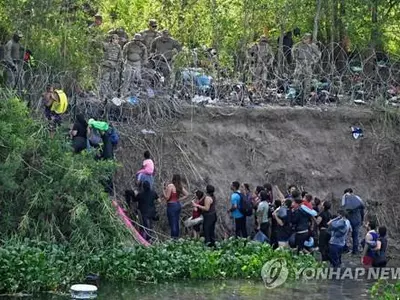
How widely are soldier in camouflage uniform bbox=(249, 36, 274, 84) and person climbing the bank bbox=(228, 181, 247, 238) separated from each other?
4.22 metres

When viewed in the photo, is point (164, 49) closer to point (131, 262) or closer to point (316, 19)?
point (316, 19)

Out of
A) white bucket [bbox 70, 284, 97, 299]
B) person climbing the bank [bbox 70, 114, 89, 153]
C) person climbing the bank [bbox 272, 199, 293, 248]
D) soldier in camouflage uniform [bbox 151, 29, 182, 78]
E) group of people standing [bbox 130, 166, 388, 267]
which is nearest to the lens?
white bucket [bbox 70, 284, 97, 299]

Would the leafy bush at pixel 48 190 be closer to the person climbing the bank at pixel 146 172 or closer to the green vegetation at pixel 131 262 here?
the green vegetation at pixel 131 262

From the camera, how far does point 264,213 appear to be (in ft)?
78.0

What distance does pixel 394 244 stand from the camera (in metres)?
27.4

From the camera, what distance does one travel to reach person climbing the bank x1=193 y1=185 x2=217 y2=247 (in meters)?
23.5

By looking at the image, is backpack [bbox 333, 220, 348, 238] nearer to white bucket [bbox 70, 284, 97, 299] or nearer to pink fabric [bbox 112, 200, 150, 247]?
pink fabric [bbox 112, 200, 150, 247]

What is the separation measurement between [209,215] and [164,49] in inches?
196

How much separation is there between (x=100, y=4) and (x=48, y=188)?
7.63 meters

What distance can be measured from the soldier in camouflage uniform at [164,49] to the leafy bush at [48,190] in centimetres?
551

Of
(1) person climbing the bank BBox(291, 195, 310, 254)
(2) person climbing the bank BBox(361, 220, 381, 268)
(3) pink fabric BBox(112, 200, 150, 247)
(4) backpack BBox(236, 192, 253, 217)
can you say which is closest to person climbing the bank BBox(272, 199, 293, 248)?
(1) person climbing the bank BBox(291, 195, 310, 254)

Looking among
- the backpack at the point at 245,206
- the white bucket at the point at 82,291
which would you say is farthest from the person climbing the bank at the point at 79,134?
the white bucket at the point at 82,291

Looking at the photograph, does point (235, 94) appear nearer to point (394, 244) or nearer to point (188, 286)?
point (394, 244)

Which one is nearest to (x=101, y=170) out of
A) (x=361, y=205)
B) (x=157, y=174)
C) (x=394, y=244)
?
(x=157, y=174)
